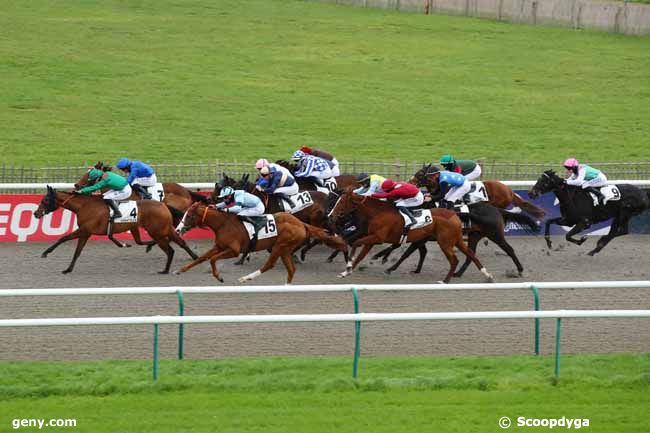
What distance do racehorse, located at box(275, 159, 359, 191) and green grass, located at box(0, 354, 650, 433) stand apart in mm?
6511

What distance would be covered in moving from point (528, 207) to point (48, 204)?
677cm

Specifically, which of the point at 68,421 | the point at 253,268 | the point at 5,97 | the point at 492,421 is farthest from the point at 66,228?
the point at 5,97

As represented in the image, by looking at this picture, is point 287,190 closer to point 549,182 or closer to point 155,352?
point 549,182

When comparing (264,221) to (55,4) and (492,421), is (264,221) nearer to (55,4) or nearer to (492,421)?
Result: (492,421)

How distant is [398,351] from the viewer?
12.2 meters

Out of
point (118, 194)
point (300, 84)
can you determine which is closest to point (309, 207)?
point (118, 194)

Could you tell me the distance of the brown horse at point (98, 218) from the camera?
1705 cm

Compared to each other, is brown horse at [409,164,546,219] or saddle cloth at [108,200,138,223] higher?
brown horse at [409,164,546,219]

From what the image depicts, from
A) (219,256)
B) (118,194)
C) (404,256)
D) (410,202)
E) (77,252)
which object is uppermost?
(410,202)

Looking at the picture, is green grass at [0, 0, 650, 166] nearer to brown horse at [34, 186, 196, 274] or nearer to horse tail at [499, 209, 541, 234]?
brown horse at [34, 186, 196, 274]

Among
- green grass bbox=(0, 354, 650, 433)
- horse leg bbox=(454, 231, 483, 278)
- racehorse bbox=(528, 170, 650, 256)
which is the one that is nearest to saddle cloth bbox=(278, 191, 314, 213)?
horse leg bbox=(454, 231, 483, 278)

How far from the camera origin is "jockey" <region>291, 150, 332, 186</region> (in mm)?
18547

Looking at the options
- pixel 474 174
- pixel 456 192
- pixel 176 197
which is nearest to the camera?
pixel 456 192

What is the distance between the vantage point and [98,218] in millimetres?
17125
